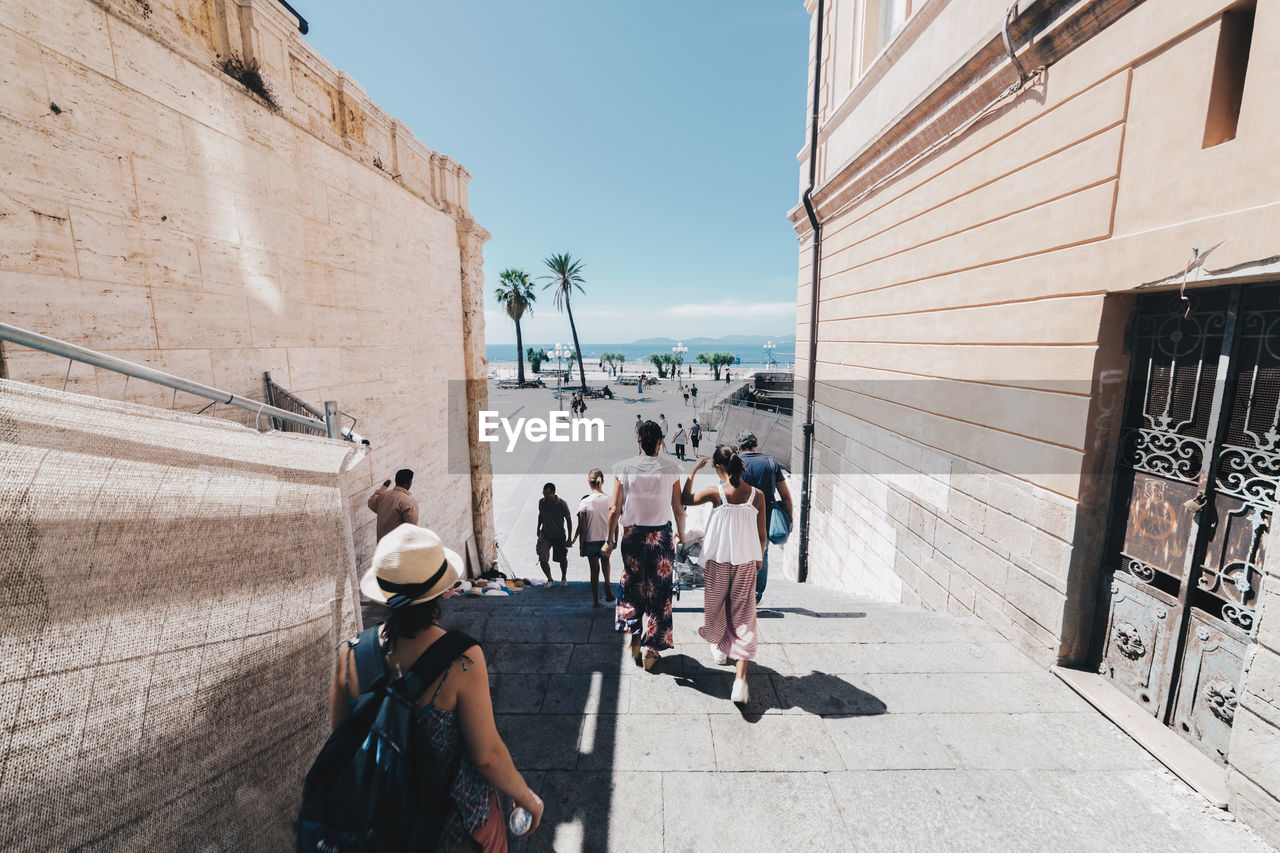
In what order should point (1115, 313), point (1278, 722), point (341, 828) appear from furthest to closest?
point (1115, 313)
point (1278, 722)
point (341, 828)

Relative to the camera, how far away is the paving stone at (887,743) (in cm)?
276

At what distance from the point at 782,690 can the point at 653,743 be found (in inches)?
40.3

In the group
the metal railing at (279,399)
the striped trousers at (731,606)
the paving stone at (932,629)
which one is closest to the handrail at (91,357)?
the metal railing at (279,399)

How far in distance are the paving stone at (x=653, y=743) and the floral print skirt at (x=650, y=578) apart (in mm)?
617

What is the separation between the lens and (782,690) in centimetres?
339

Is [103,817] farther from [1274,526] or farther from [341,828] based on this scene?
[1274,526]

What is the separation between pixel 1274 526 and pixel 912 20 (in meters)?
5.87

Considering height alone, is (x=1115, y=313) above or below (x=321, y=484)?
above

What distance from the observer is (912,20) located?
5477mm

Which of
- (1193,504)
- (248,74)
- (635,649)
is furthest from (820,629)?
(248,74)

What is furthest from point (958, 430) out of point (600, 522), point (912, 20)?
Result: point (912, 20)

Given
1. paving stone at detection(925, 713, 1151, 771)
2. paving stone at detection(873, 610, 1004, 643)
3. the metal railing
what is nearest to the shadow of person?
paving stone at detection(925, 713, 1151, 771)

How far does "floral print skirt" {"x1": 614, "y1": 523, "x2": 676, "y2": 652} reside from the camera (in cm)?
368

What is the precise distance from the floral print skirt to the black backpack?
2.05 meters
